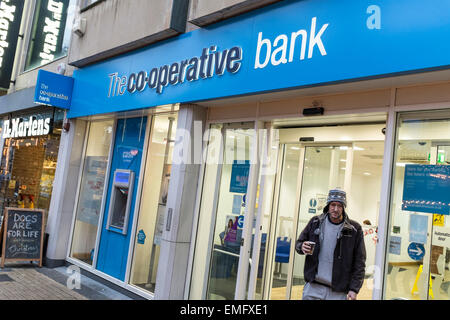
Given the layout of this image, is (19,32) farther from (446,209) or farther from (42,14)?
(446,209)

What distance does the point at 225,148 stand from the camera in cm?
594

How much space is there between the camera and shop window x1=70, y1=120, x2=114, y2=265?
26.5 ft

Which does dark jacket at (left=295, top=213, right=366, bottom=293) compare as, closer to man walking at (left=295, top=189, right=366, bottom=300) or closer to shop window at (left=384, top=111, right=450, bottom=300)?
man walking at (left=295, top=189, right=366, bottom=300)

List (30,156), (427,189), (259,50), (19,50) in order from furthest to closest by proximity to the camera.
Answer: (19,50), (30,156), (259,50), (427,189)

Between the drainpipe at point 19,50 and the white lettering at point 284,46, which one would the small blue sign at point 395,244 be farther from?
the drainpipe at point 19,50

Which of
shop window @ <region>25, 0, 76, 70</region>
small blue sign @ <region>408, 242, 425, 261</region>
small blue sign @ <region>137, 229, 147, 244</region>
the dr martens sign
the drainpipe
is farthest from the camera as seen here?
the drainpipe

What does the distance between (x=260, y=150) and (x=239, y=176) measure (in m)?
0.47

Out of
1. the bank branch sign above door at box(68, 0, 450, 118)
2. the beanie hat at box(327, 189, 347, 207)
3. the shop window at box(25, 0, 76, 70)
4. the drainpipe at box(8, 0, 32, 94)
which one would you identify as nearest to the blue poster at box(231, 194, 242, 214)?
the bank branch sign above door at box(68, 0, 450, 118)

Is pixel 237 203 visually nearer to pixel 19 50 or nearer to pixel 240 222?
pixel 240 222

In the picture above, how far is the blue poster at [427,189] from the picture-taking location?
366cm

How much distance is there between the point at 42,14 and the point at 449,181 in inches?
419

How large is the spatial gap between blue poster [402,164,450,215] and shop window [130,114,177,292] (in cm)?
374

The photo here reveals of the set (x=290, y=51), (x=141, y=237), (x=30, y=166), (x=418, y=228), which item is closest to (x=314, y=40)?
(x=290, y=51)

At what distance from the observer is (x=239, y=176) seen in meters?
5.64
